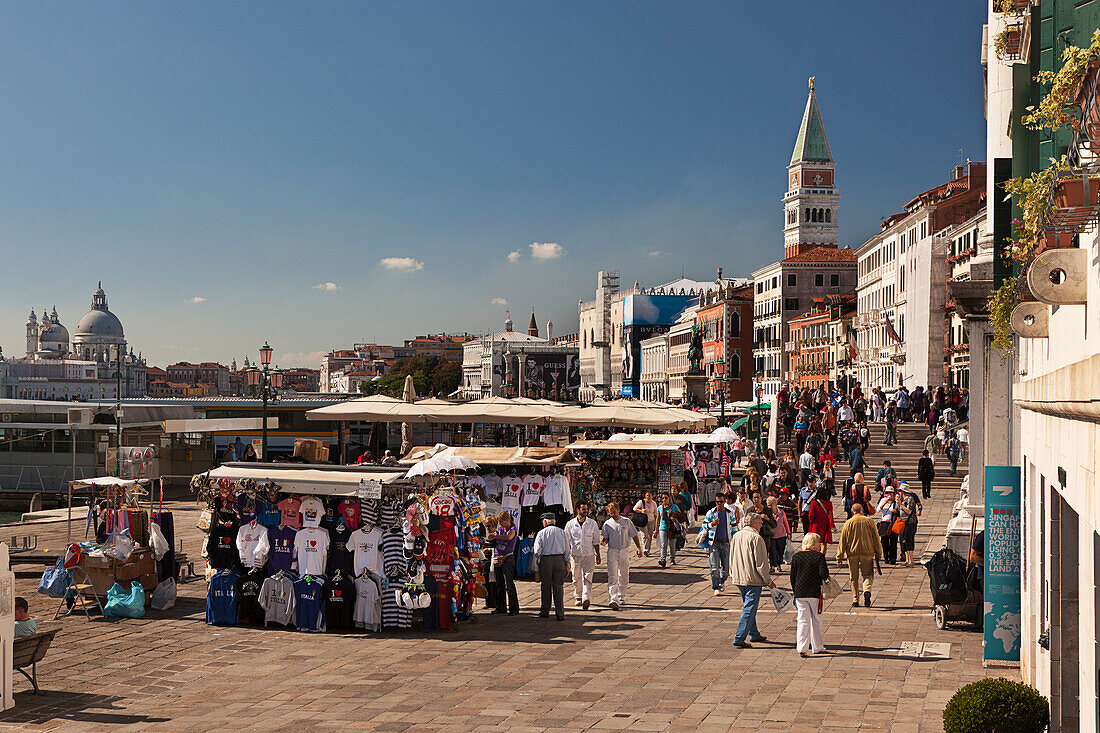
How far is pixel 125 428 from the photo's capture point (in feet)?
130

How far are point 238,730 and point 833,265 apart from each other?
89.5 meters

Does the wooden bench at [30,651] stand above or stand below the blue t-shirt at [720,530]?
below

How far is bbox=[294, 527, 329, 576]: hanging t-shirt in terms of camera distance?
47.1ft

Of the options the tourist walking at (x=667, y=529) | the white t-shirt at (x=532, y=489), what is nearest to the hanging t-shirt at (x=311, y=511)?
the white t-shirt at (x=532, y=489)

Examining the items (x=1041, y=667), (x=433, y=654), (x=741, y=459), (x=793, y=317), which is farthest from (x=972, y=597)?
(x=793, y=317)

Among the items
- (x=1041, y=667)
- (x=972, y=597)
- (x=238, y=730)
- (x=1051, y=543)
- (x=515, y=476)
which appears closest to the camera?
(x=1051, y=543)

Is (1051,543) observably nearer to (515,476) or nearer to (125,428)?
(515,476)

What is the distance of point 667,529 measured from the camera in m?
19.5

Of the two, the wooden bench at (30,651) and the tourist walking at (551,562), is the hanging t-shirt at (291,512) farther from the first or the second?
the wooden bench at (30,651)

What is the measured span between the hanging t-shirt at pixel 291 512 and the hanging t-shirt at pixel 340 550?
0.44 metres

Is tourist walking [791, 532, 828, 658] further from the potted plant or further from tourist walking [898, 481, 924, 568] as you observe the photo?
tourist walking [898, 481, 924, 568]

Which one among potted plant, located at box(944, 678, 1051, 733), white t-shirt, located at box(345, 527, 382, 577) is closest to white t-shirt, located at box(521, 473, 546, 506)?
white t-shirt, located at box(345, 527, 382, 577)

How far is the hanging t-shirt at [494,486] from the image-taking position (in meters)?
18.2

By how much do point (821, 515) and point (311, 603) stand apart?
8.80 metres
